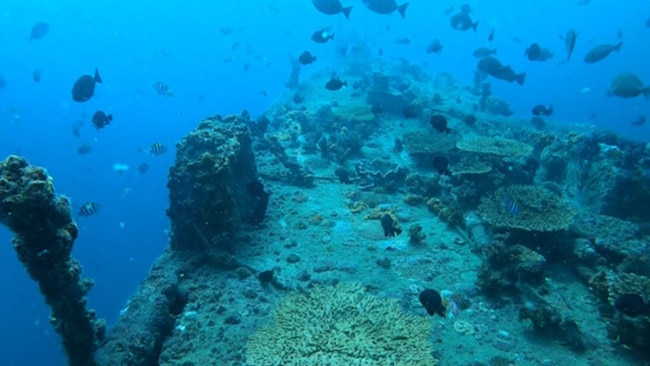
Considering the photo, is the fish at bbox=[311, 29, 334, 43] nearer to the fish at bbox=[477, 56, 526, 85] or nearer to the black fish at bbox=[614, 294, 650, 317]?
the fish at bbox=[477, 56, 526, 85]

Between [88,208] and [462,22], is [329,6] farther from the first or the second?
[88,208]

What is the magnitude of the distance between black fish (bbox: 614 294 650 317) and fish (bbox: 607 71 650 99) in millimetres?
9100

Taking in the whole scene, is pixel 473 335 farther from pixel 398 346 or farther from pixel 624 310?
pixel 624 310

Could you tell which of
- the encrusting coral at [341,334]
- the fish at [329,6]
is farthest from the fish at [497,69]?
the encrusting coral at [341,334]

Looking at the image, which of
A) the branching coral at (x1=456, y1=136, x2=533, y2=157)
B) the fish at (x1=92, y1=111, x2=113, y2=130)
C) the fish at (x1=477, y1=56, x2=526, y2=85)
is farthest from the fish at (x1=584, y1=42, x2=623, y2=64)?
the fish at (x1=92, y1=111, x2=113, y2=130)

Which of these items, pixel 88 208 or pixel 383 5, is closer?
pixel 88 208

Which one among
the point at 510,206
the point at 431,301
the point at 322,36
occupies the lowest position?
the point at 431,301

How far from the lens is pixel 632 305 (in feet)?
18.2

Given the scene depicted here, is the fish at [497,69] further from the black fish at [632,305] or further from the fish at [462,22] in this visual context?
the black fish at [632,305]

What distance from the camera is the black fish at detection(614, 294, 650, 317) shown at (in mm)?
5531

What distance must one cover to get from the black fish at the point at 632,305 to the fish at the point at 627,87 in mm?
9100

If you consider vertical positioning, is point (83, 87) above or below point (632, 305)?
above

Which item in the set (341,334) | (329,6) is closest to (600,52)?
(329,6)

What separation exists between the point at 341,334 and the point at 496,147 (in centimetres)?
762
